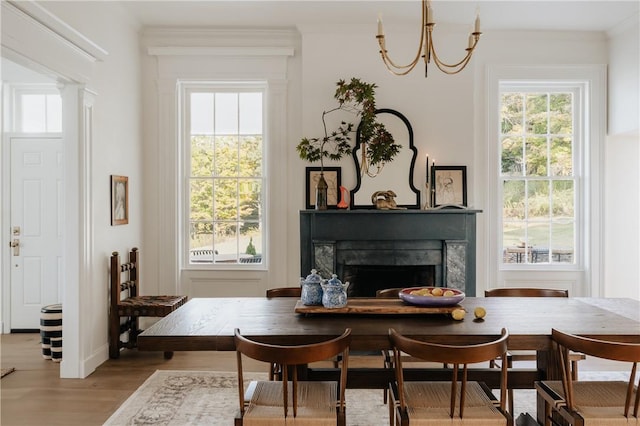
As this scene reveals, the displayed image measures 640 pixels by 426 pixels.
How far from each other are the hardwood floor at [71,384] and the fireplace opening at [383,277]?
4.12 ft

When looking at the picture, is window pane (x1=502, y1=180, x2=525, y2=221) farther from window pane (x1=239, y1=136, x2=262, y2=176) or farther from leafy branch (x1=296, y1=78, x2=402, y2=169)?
window pane (x1=239, y1=136, x2=262, y2=176)

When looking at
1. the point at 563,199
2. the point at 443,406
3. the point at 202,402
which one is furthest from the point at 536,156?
the point at 202,402

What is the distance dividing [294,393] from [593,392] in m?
1.37

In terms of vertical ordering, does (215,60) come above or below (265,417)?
above

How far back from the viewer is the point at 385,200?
468cm

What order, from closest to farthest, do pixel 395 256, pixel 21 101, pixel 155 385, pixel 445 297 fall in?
pixel 445 297, pixel 155 385, pixel 395 256, pixel 21 101

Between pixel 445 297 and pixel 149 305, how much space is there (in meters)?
2.77

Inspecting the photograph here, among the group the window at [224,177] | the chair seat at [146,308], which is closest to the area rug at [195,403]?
the chair seat at [146,308]

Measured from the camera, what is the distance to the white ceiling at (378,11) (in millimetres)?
4426

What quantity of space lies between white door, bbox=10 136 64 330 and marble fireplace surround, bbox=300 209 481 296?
9.57 ft

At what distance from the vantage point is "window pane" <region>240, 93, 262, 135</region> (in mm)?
5223

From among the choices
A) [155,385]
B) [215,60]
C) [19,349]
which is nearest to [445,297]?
[155,385]

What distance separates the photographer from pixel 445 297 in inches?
102

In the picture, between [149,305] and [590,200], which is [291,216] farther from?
[590,200]
